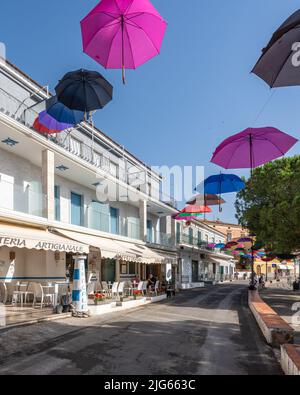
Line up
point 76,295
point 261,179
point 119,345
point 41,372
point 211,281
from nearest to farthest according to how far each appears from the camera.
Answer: point 41,372, point 119,345, point 76,295, point 261,179, point 211,281

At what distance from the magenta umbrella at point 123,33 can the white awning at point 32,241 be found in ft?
23.5

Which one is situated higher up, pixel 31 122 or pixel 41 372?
pixel 31 122

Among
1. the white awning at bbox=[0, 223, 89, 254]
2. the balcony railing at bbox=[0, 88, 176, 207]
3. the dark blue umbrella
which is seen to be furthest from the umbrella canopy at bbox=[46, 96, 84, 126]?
Result: the dark blue umbrella

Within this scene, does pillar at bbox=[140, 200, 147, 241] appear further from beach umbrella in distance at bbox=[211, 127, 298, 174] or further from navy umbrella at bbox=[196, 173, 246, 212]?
beach umbrella in distance at bbox=[211, 127, 298, 174]

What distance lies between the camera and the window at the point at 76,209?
74.6 feet

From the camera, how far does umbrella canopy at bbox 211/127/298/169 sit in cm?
1107

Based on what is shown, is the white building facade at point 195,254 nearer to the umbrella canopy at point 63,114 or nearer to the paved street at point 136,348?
the umbrella canopy at point 63,114

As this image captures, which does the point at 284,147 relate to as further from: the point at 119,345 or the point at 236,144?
the point at 119,345

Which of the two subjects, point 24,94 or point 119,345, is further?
point 24,94

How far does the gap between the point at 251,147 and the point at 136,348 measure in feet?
20.0

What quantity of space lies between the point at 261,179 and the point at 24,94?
14.9 m

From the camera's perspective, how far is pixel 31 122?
1872 cm

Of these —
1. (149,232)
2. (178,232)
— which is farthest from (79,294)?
(178,232)
